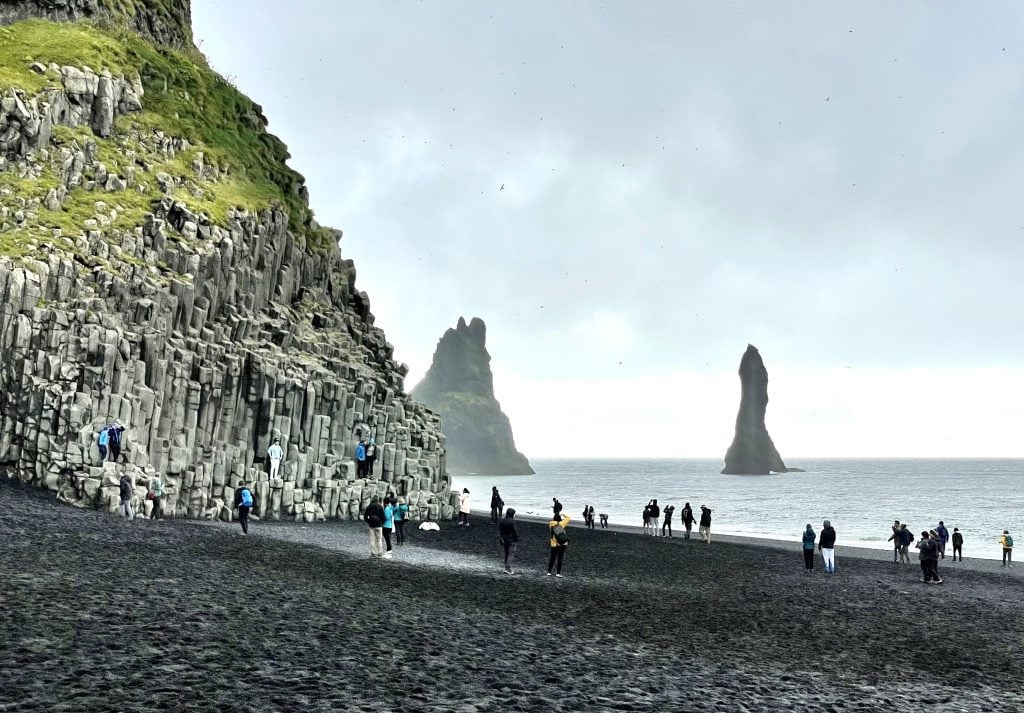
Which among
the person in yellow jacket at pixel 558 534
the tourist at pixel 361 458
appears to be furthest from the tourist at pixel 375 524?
the tourist at pixel 361 458

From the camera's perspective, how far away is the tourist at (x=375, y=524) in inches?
1261

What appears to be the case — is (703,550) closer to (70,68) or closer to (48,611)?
(48,611)

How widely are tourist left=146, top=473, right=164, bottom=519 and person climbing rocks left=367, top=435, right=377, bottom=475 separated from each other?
18.1m

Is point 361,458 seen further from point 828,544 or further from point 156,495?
point 828,544

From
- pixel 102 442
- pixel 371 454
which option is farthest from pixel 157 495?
pixel 371 454

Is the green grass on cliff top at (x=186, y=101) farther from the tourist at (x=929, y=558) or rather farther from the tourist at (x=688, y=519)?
the tourist at (x=929, y=558)

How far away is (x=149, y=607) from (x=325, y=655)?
4495 mm

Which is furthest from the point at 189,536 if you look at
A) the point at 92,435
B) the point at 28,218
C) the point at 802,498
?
the point at 802,498

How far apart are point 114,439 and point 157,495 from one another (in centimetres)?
327

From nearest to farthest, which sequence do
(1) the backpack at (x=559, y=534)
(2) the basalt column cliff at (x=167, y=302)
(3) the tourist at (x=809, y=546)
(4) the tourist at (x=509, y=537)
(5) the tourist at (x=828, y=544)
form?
(1) the backpack at (x=559, y=534) → (4) the tourist at (x=509, y=537) → (2) the basalt column cliff at (x=167, y=302) → (5) the tourist at (x=828, y=544) → (3) the tourist at (x=809, y=546)

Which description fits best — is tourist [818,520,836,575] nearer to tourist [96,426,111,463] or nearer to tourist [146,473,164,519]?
tourist [146,473,164,519]

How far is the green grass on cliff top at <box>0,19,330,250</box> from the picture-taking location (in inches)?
2148

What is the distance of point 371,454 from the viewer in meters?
57.6

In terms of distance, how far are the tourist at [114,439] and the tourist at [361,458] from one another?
62.5 feet
